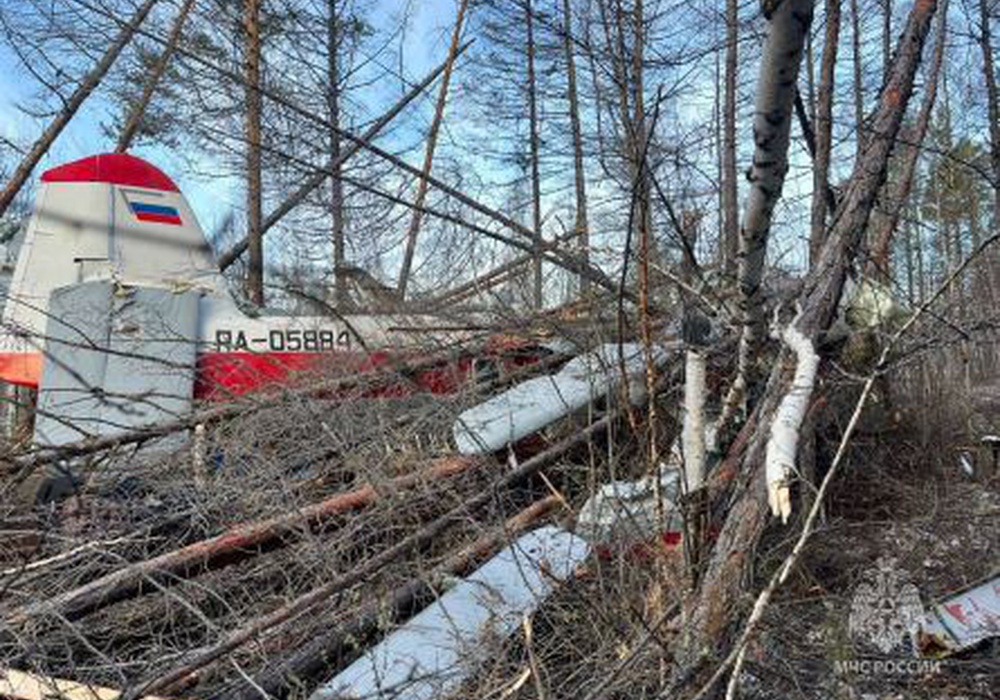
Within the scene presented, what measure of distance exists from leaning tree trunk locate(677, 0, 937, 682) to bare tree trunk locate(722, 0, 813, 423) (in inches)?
10.3

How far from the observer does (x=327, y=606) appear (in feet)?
11.7

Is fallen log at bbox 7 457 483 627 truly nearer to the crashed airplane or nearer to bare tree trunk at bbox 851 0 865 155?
the crashed airplane

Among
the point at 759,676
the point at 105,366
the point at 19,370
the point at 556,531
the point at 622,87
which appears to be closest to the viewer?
the point at 759,676

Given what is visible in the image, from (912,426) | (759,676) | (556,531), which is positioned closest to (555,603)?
(556,531)

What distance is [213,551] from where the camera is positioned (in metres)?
3.94

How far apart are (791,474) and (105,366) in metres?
5.09

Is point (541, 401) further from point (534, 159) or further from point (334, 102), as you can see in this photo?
point (334, 102)

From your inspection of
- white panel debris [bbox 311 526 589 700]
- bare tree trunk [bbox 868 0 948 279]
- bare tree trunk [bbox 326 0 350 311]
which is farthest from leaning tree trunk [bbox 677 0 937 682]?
bare tree trunk [bbox 326 0 350 311]

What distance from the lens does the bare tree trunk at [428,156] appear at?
4691 millimetres

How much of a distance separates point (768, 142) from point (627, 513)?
1356mm

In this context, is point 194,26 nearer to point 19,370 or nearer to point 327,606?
point 19,370

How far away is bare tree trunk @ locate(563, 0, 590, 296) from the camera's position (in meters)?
4.26

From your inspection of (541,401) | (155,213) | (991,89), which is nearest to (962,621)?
(541,401)
